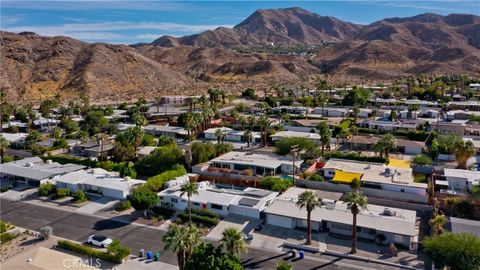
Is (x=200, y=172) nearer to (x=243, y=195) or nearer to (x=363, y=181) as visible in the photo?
(x=243, y=195)

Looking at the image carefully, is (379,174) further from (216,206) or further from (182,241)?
(182,241)

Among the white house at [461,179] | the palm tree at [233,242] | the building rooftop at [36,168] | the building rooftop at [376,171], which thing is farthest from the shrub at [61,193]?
the white house at [461,179]

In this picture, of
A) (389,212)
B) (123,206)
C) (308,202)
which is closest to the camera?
(308,202)

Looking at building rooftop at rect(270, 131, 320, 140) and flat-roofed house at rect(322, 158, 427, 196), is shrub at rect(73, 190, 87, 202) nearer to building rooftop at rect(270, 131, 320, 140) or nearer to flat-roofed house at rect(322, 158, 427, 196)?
flat-roofed house at rect(322, 158, 427, 196)

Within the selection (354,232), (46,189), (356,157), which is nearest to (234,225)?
(354,232)

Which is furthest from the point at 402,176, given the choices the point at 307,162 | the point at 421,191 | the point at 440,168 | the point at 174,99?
the point at 174,99

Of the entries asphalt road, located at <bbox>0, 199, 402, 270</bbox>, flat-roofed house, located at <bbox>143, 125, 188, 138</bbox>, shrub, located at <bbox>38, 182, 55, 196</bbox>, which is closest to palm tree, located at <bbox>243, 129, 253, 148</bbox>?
flat-roofed house, located at <bbox>143, 125, 188, 138</bbox>
